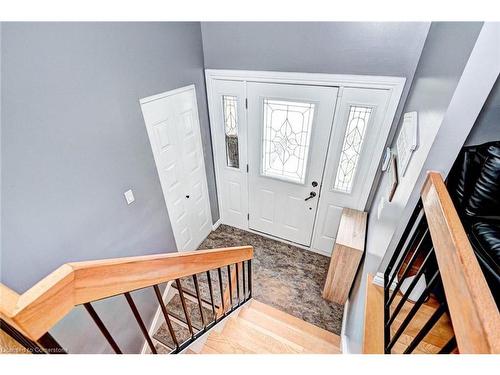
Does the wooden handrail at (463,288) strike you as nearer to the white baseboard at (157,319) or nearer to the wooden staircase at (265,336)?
the wooden staircase at (265,336)

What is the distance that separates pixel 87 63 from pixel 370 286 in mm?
2278

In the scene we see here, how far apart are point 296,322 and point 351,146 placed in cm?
181

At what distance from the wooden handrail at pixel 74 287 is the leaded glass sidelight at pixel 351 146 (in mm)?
2014

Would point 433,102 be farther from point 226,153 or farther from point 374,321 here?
point 226,153

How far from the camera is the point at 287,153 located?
2635mm

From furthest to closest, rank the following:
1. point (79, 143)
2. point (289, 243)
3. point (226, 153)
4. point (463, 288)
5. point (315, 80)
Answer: point (289, 243) < point (226, 153) < point (315, 80) < point (79, 143) < point (463, 288)

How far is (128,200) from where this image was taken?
6.27ft

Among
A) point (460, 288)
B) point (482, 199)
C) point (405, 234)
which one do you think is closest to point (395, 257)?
point (405, 234)

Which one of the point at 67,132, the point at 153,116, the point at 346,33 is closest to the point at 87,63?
the point at 67,132

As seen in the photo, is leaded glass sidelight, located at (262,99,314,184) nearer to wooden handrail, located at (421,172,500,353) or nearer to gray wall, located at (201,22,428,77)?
gray wall, located at (201,22,428,77)

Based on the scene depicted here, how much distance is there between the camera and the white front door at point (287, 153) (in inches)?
90.2

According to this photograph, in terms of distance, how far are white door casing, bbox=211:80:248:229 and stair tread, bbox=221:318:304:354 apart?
162 centimetres

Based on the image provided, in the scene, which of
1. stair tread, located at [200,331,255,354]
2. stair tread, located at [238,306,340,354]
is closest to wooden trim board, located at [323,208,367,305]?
stair tread, located at [238,306,340,354]

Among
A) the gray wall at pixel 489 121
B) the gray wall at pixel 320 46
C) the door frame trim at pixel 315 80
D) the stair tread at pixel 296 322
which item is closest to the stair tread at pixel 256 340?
the stair tread at pixel 296 322
